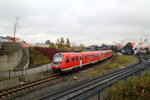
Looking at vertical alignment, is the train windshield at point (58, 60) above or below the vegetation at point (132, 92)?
above

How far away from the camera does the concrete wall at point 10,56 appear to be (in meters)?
16.9

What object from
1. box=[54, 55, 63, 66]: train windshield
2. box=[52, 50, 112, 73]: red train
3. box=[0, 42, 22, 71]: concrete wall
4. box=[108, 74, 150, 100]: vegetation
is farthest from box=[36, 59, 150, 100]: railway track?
box=[0, 42, 22, 71]: concrete wall

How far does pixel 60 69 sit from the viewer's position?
50.0 ft

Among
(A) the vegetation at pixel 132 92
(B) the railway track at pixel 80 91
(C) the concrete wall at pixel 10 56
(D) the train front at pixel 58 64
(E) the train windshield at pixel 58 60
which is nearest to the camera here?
(A) the vegetation at pixel 132 92

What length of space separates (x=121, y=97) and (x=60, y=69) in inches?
394

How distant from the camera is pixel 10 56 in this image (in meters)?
17.7

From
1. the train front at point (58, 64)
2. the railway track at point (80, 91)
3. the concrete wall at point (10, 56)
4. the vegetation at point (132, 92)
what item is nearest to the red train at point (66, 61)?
the train front at point (58, 64)

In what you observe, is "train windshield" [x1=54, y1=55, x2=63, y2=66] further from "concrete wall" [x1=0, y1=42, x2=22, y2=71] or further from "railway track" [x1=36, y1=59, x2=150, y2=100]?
"concrete wall" [x1=0, y1=42, x2=22, y2=71]

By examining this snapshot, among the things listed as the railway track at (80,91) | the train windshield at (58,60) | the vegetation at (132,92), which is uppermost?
the train windshield at (58,60)

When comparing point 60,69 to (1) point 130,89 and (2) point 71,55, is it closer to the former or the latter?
(2) point 71,55

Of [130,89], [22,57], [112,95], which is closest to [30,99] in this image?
[112,95]

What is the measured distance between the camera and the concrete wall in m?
16.9

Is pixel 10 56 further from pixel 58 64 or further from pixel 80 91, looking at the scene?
pixel 80 91

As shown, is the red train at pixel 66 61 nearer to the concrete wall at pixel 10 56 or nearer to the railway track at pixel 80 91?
the railway track at pixel 80 91
